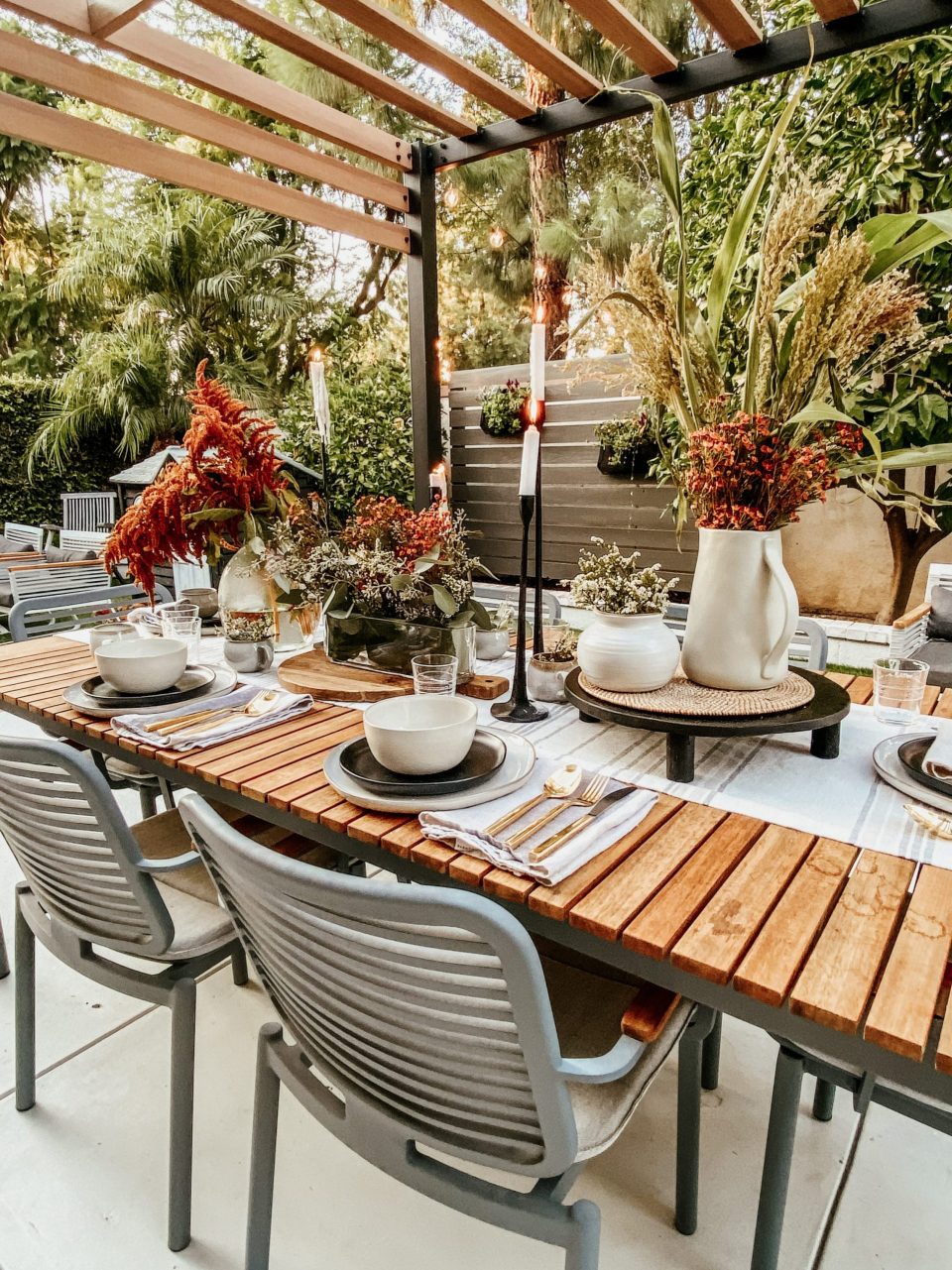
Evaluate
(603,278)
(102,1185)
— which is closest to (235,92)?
(603,278)

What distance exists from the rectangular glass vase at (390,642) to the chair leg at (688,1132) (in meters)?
0.76

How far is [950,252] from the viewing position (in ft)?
11.0

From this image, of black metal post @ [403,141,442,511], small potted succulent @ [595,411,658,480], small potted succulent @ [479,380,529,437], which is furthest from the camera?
small potted succulent @ [479,380,529,437]

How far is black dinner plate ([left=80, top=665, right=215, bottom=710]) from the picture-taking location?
57.8 inches

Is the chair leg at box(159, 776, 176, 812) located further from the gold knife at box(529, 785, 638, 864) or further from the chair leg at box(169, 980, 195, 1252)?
the gold knife at box(529, 785, 638, 864)

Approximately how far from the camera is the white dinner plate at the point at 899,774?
991 millimetres

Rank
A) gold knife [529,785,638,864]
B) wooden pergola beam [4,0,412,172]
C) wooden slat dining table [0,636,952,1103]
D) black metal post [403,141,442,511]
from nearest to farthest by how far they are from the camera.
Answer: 1. wooden slat dining table [0,636,952,1103]
2. gold knife [529,785,638,864]
3. wooden pergola beam [4,0,412,172]
4. black metal post [403,141,442,511]

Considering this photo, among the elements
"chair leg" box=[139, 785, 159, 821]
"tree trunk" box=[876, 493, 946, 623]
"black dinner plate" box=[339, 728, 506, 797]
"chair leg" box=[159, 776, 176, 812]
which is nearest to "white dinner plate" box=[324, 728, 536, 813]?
"black dinner plate" box=[339, 728, 506, 797]

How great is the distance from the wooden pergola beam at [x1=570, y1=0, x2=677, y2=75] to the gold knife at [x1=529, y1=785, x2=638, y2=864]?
88.5 inches

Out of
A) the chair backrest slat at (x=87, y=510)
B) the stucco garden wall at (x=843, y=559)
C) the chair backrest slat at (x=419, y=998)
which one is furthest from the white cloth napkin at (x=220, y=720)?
the chair backrest slat at (x=87, y=510)

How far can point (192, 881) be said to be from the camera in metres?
1.38

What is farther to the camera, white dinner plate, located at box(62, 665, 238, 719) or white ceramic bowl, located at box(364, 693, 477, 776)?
white dinner plate, located at box(62, 665, 238, 719)

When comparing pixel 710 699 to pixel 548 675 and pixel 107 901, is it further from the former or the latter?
pixel 107 901

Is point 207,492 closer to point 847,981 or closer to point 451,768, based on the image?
point 451,768
